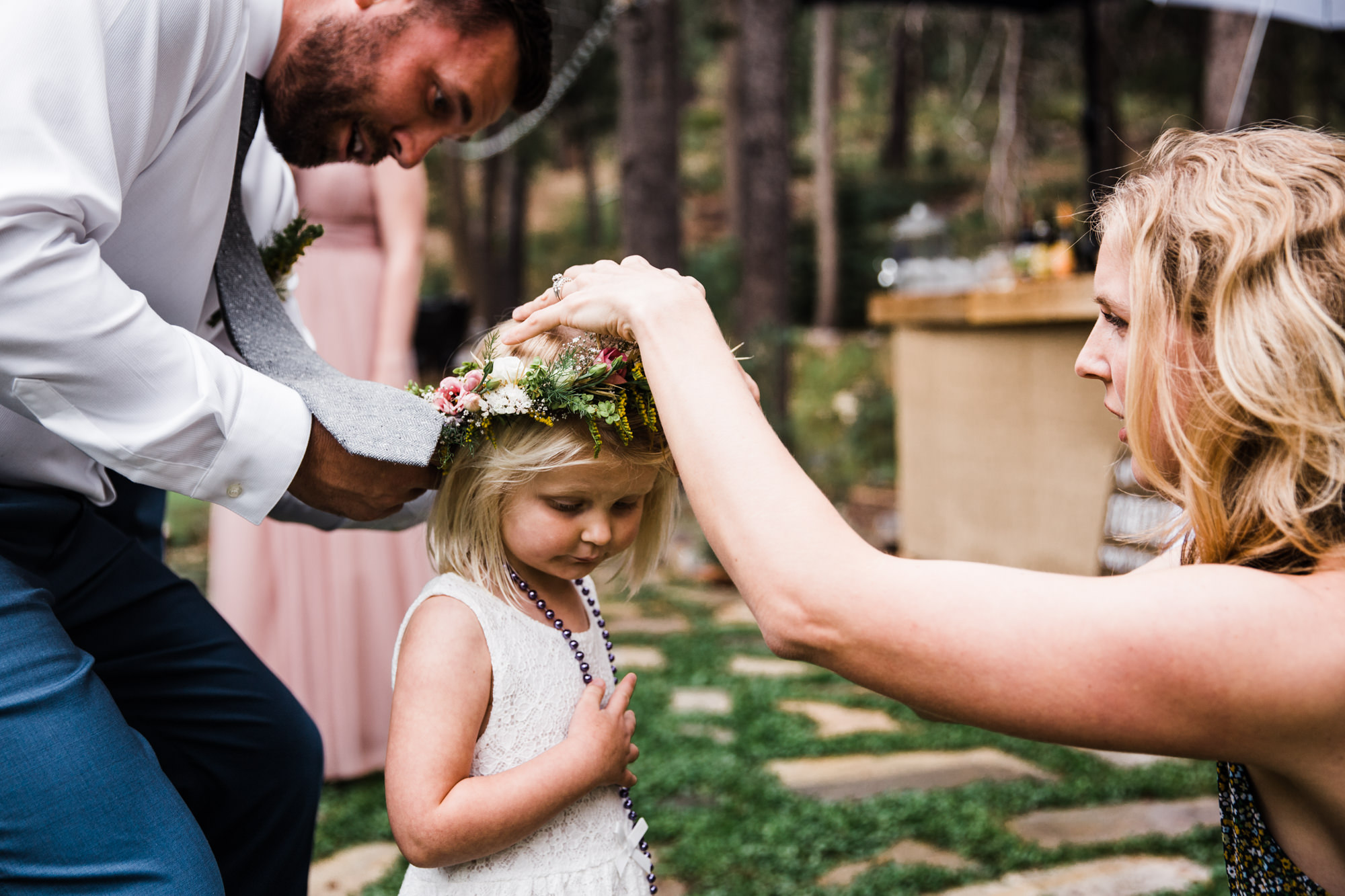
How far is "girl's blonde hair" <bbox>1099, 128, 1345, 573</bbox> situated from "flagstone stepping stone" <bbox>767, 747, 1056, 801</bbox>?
7.46ft

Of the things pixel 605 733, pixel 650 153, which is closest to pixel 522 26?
pixel 605 733

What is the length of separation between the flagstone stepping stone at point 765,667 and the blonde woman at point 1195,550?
10.5 feet

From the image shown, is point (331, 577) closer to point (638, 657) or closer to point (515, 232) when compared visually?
point (638, 657)

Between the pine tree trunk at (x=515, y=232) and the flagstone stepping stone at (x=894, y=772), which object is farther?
the pine tree trunk at (x=515, y=232)

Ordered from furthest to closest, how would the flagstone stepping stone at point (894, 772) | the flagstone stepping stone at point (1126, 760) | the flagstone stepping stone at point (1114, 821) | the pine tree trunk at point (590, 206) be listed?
the pine tree trunk at point (590, 206) → the flagstone stepping stone at point (1126, 760) → the flagstone stepping stone at point (894, 772) → the flagstone stepping stone at point (1114, 821)

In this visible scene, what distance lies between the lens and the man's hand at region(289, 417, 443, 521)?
1.58m

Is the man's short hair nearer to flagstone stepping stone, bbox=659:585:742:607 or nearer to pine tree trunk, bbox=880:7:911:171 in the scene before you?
flagstone stepping stone, bbox=659:585:742:607

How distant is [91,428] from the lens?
1.44m

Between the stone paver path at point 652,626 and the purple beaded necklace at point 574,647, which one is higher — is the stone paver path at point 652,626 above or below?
below

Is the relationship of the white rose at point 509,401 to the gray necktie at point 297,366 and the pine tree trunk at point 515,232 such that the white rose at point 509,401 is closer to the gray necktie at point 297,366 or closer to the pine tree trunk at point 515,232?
the gray necktie at point 297,366

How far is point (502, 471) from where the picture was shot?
5.60 ft

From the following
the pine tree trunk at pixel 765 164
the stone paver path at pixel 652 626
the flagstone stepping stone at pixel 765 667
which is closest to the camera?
the flagstone stepping stone at pixel 765 667

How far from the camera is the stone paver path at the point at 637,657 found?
4.65m

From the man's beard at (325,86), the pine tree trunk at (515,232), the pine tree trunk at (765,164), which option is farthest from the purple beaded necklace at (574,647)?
the pine tree trunk at (515,232)
